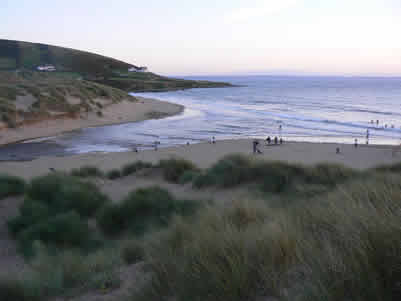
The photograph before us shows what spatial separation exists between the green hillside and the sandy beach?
159 feet

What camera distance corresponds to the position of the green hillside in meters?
102

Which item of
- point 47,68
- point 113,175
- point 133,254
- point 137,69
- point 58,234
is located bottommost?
point 113,175

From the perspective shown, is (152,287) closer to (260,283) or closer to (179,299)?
(179,299)

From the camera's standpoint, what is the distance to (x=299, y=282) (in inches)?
110

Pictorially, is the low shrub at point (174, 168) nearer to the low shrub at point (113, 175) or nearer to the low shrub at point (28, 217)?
the low shrub at point (113, 175)

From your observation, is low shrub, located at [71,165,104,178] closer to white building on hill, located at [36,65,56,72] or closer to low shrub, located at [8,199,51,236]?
low shrub, located at [8,199,51,236]

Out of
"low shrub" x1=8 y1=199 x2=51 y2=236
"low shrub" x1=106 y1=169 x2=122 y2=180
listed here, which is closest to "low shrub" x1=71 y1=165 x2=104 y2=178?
"low shrub" x1=106 y1=169 x2=122 y2=180

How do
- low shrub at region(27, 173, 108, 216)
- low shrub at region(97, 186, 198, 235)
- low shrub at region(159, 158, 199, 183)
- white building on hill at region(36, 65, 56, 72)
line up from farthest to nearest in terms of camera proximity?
white building on hill at region(36, 65, 56, 72)
low shrub at region(159, 158, 199, 183)
low shrub at region(27, 173, 108, 216)
low shrub at region(97, 186, 198, 235)

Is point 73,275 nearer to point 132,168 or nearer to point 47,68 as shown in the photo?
point 132,168

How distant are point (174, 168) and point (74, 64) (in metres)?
111

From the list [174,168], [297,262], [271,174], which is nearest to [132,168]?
[174,168]

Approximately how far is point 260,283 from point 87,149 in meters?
25.0

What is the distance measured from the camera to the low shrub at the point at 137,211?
8719 millimetres

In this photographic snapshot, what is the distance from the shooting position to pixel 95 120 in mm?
40031
